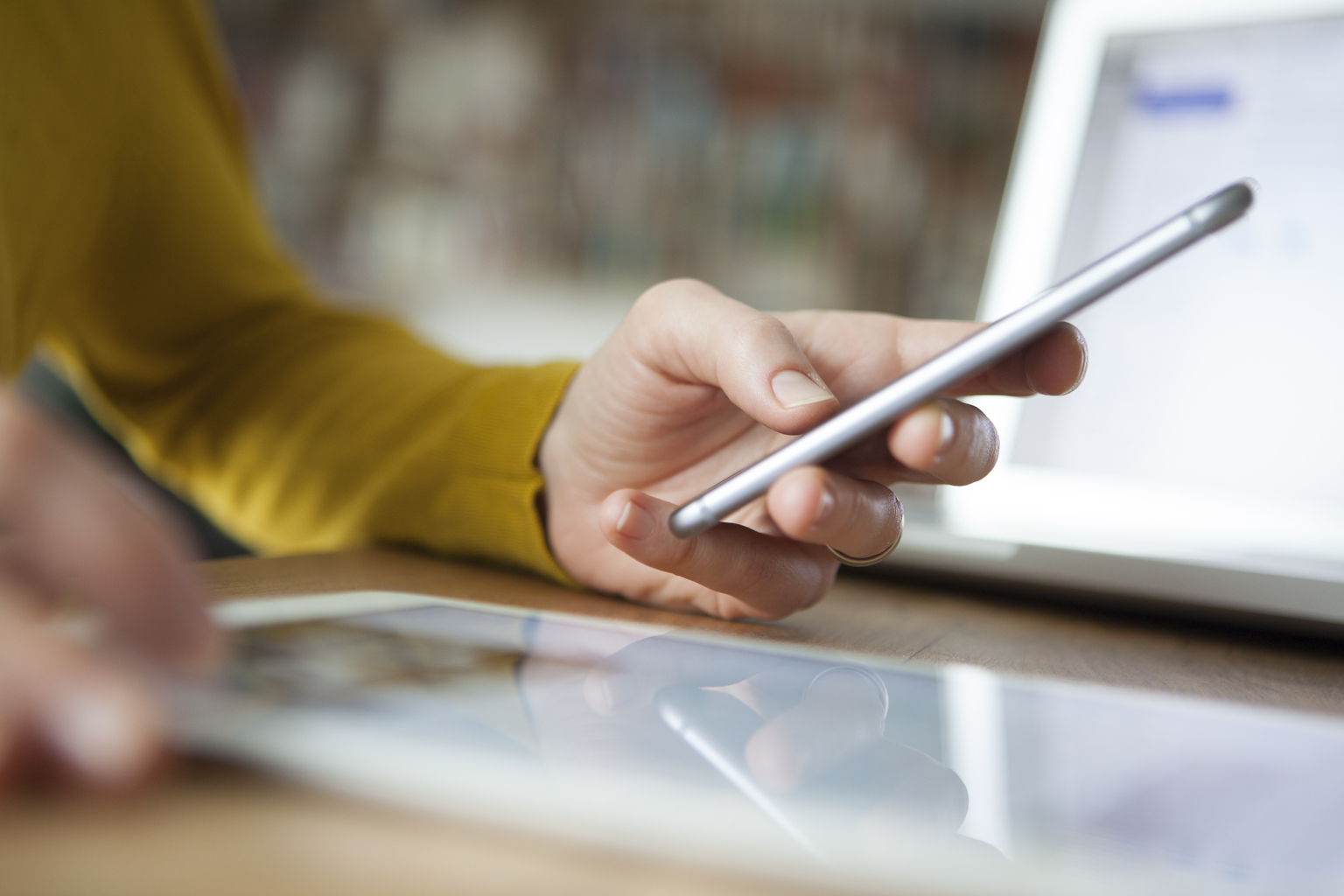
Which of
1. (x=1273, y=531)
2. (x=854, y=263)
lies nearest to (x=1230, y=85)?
(x=1273, y=531)

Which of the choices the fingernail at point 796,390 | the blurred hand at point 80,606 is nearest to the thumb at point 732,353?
the fingernail at point 796,390

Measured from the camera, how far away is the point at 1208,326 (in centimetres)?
48

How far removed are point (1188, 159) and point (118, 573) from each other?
1.78 feet

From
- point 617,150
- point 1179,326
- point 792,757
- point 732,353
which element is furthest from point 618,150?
point 792,757

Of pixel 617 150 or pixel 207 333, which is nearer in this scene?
pixel 207 333

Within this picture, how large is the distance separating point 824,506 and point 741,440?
5.0 inches

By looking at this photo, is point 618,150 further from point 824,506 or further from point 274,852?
point 274,852

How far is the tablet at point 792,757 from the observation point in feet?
0.48

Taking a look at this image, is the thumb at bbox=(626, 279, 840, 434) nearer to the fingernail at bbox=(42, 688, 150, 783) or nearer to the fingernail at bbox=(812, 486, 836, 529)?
the fingernail at bbox=(812, 486, 836, 529)

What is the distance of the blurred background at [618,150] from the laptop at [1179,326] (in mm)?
1795

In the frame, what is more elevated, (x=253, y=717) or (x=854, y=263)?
(x=854, y=263)

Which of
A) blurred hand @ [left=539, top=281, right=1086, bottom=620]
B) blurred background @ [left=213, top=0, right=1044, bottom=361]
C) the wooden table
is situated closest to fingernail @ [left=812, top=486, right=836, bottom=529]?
blurred hand @ [left=539, top=281, right=1086, bottom=620]

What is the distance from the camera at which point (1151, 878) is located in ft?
0.47

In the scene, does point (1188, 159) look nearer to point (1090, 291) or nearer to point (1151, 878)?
point (1090, 291)
